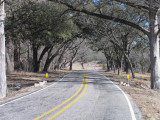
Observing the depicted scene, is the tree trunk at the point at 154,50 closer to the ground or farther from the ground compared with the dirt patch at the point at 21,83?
farther from the ground

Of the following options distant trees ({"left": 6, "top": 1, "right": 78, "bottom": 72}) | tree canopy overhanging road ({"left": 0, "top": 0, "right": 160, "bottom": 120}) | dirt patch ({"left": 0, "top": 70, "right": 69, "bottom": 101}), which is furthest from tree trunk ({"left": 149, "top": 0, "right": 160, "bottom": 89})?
dirt patch ({"left": 0, "top": 70, "right": 69, "bottom": 101})

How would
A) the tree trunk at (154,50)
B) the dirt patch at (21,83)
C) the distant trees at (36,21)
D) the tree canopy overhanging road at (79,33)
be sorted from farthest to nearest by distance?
the distant trees at (36,21) → the tree trunk at (154,50) → the dirt patch at (21,83) → the tree canopy overhanging road at (79,33)

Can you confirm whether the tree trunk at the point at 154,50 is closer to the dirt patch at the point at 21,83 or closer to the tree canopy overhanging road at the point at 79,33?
the tree canopy overhanging road at the point at 79,33

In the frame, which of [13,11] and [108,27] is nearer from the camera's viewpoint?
[13,11]

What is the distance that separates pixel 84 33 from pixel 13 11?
1580cm

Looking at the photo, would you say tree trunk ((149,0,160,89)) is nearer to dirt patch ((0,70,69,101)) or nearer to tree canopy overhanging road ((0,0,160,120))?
tree canopy overhanging road ((0,0,160,120))

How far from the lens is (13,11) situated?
18.0 m

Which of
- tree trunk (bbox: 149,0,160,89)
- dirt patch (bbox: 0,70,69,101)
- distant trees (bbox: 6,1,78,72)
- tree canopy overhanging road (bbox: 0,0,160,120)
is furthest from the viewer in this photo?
distant trees (bbox: 6,1,78,72)

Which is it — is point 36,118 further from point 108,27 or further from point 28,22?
point 108,27

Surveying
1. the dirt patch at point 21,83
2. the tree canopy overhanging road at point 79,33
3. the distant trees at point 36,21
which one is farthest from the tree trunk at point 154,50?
the dirt patch at point 21,83

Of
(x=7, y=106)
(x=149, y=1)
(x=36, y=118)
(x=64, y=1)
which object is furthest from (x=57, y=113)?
(x=64, y=1)

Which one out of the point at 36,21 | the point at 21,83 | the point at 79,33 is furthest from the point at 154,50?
the point at 79,33

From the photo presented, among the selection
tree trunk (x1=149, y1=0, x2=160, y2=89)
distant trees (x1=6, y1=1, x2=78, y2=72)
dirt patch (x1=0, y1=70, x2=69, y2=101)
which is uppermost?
distant trees (x1=6, y1=1, x2=78, y2=72)

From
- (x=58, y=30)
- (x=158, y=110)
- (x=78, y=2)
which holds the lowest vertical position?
(x=158, y=110)
